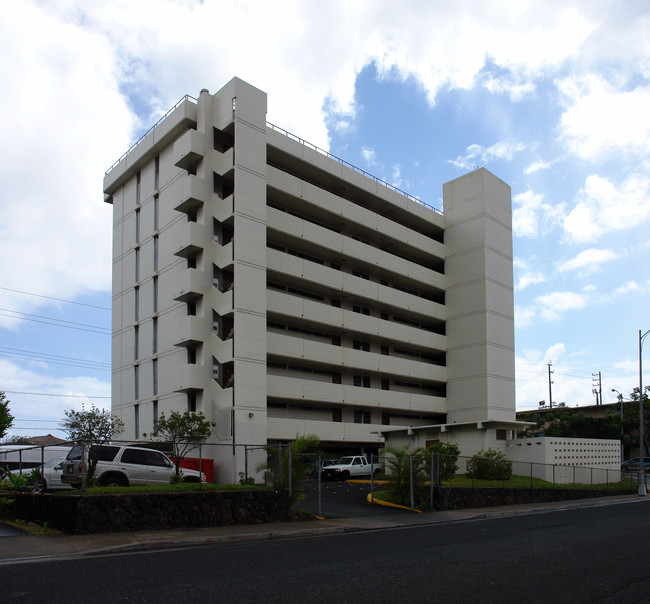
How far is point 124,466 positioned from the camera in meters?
21.7

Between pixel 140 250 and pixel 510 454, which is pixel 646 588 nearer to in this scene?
pixel 510 454

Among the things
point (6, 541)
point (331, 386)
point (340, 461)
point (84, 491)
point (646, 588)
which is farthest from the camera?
point (331, 386)

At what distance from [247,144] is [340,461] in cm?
2109

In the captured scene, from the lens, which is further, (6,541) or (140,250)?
(140,250)

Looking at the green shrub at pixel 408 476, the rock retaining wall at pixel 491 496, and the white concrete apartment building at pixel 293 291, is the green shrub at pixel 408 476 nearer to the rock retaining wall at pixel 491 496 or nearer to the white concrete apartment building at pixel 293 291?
the rock retaining wall at pixel 491 496

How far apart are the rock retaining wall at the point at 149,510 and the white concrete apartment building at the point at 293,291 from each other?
68.5 ft

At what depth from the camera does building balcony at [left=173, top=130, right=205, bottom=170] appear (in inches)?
1657

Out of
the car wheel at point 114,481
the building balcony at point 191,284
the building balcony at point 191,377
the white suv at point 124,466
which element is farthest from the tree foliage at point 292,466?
the building balcony at point 191,284

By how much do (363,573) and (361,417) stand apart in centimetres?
4311

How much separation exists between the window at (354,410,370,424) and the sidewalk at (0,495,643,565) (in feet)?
96.6

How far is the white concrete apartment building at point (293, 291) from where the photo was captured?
41.8 meters

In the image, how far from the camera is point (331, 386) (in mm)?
48625

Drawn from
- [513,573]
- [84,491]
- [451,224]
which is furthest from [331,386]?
[513,573]

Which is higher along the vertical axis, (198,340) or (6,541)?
(198,340)
